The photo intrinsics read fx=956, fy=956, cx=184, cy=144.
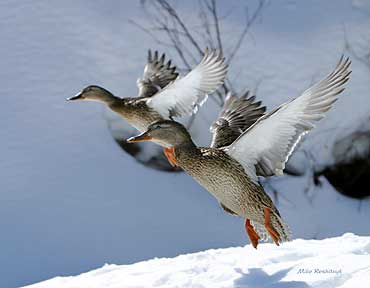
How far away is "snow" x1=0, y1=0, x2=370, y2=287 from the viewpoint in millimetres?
9492

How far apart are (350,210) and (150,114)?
3.80 metres

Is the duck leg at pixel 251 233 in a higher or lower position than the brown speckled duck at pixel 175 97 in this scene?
lower

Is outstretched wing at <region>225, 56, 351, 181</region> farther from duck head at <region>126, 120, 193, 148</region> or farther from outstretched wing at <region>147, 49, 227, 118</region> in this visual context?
outstretched wing at <region>147, 49, 227, 118</region>

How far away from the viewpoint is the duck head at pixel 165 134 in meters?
5.40

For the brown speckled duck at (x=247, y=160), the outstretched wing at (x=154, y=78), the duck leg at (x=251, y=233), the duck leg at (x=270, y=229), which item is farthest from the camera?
the outstretched wing at (x=154, y=78)

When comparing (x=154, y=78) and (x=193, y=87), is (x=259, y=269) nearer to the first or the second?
(x=193, y=87)

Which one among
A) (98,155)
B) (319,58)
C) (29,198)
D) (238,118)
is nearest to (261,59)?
(319,58)

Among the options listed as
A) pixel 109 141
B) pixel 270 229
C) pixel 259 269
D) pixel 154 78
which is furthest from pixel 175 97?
pixel 109 141

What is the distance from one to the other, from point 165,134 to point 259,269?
92 cm

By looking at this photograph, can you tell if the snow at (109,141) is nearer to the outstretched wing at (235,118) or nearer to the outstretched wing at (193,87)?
the outstretched wing at (193,87)

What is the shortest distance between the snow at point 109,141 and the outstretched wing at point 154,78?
1922mm

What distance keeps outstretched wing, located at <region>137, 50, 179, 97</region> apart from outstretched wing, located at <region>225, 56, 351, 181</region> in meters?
2.90

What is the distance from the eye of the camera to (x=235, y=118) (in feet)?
21.0

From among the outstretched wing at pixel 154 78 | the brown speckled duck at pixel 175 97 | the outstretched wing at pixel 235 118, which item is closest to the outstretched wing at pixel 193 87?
the brown speckled duck at pixel 175 97
